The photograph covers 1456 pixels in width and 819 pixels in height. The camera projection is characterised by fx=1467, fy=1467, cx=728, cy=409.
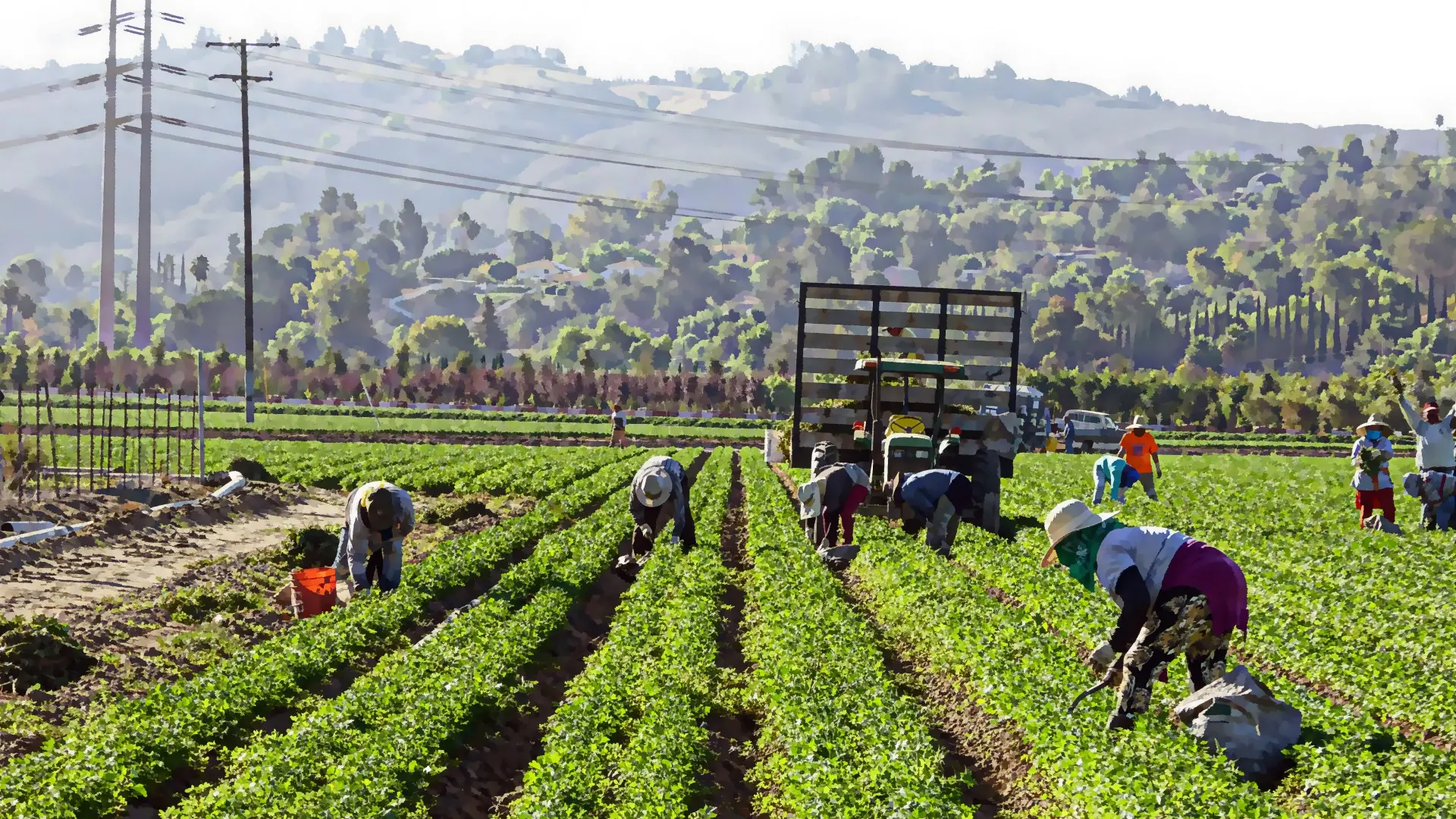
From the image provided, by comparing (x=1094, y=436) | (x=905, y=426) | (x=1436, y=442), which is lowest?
(x=1094, y=436)

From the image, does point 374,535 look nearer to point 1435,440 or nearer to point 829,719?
point 829,719

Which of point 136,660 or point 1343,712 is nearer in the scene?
point 1343,712

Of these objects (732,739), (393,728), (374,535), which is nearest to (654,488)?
(374,535)

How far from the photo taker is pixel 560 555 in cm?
2023

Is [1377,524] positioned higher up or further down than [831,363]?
further down

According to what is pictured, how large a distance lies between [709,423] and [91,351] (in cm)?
4681

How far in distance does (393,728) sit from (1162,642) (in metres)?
5.58

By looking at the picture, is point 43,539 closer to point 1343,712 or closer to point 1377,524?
point 1343,712

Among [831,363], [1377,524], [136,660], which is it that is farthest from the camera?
[831,363]

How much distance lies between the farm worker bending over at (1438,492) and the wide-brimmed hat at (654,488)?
11.4m

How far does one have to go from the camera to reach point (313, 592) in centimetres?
1659

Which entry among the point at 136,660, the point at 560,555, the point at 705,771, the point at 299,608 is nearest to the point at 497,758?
the point at 705,771

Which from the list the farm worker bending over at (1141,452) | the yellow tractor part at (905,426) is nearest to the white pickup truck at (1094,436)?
the farm worker bending over at (1141,452)

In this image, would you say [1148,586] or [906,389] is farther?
[906,389]
